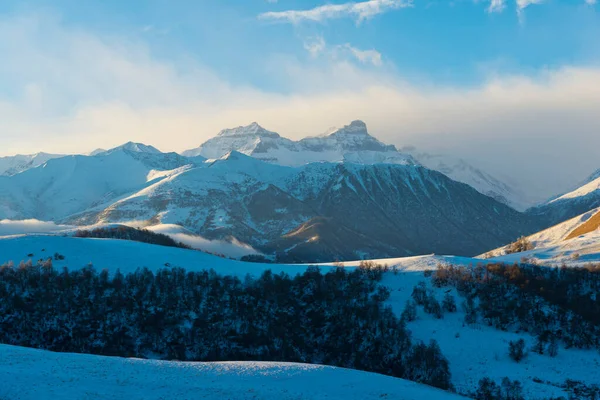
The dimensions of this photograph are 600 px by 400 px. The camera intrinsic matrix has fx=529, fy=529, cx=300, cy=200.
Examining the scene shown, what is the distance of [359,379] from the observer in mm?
82750

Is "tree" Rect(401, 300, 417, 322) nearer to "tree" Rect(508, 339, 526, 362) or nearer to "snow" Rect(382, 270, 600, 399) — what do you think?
"snow" Rect(382, 270, 600, 399)

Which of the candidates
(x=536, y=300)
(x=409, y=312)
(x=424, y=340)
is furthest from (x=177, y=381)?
(x=536, y=300)

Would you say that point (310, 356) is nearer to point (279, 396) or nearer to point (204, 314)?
point (204, 314)

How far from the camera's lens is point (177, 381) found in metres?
75.4

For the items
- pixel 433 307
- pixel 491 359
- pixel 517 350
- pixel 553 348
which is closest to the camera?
pixel 491 359

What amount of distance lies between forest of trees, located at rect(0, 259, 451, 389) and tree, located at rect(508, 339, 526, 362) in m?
17.1

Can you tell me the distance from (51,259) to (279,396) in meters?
146

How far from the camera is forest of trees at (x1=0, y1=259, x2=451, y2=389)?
481ft

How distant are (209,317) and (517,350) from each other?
8680 cm

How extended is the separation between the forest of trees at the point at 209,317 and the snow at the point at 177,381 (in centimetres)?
5361

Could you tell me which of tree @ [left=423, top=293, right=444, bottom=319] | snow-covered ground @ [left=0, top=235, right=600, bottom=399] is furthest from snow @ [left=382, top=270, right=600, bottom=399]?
tree @ [left=423, top=293, right=444, bottom=319]

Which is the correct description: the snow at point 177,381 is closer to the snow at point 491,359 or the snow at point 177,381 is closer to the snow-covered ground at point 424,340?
the snow-covered ground at point 424,340

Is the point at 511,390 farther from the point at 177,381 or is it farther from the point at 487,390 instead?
the point at 177,381

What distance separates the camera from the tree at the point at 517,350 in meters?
127
